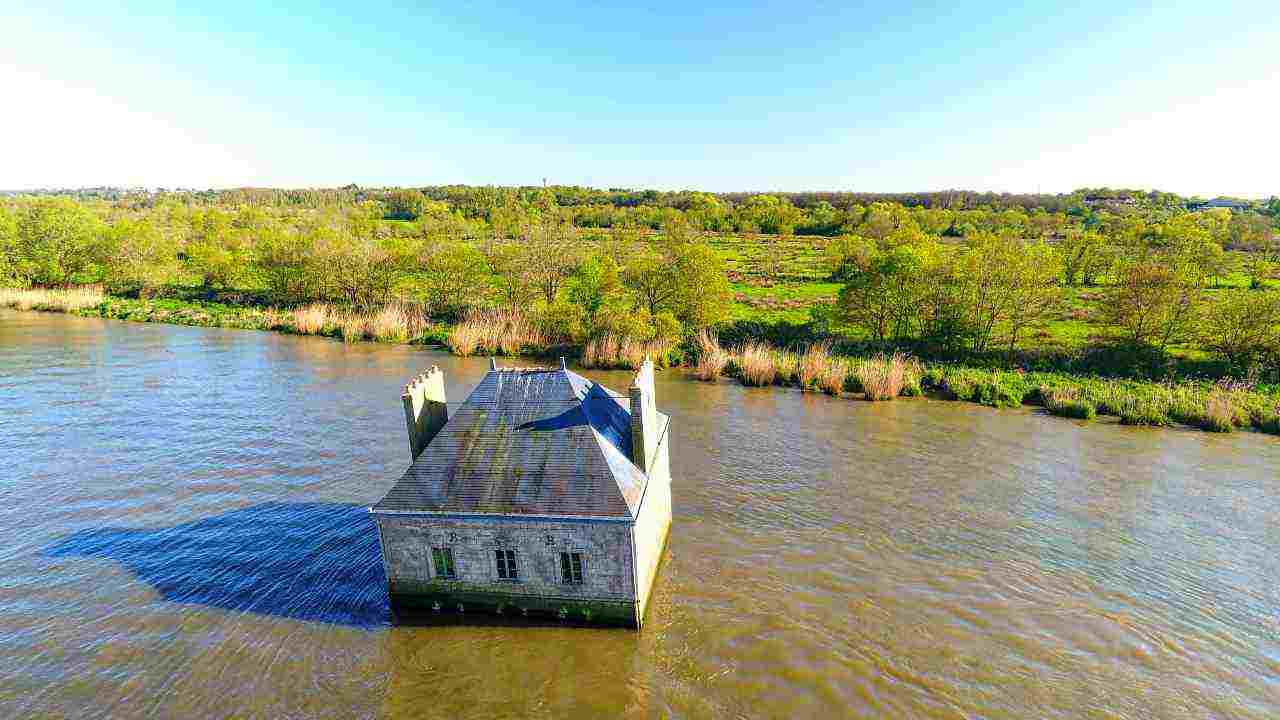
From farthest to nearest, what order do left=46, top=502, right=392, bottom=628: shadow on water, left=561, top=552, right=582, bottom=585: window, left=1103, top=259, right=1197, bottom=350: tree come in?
left=1103, top=259, right=1197, bottom=350: tree
left=46, top=502, right=392, bottom=628: shadow on water
left=561, top=552, right=582, bottom=585: window

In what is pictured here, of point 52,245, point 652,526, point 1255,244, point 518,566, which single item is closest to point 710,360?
point 652,526

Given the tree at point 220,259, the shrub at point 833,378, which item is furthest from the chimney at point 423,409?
the tree at point 220,259

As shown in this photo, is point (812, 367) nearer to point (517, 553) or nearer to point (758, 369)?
point (758, 369)

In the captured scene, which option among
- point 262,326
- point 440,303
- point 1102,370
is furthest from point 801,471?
point 262,326

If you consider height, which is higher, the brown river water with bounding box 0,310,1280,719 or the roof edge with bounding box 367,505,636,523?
the roof edge with bounding box 367,505,636,523

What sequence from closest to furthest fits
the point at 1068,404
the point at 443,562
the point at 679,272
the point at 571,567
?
the point at 571,567
the point at 443,562
the point at 1068,404
the point at 679,272

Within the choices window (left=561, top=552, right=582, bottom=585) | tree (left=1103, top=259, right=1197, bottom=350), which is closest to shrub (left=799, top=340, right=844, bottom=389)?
tree (left=1103, top=259, right=1197, bottom=350)

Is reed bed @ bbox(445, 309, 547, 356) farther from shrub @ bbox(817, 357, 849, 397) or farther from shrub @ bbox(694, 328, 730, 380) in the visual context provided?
shrub @ bbox(817, 357, 849, 397)

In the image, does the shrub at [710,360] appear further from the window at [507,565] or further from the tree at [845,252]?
the window at [507,565]
